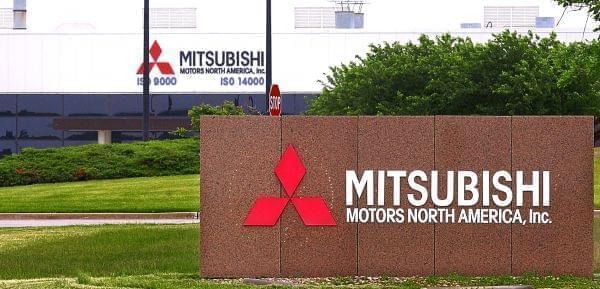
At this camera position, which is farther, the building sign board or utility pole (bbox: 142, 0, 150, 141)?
utility pole (bbox: 142, 0, 150, 141)

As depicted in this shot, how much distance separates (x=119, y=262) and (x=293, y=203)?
16.6ft

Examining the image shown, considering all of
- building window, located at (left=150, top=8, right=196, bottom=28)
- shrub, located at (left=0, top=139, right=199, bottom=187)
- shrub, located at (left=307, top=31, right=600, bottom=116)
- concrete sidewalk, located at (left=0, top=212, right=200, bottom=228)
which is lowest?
concrete sidewalk, located at (left=0, top=212, right=200, bottom=228)

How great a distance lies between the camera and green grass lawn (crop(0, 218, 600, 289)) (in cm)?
1647

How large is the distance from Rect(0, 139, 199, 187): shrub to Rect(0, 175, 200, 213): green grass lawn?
192 cm

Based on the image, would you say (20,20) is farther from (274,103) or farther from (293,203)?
(293,203)

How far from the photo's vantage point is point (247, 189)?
16.9 meters

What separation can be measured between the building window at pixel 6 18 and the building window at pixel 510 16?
2633cm

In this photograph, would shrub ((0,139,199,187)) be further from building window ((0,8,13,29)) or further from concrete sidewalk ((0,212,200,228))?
building window ((0,8,13,29))

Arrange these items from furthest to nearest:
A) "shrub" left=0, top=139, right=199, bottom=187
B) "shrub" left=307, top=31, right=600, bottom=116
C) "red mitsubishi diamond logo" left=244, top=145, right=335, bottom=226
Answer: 1. "shrub" left=0, top=139, right=199, bottom=187
2. "shrub" left=307, top=31, right=600, bottom=116
3. "red mitsubishi diamond logo" left=244, top=145, right=335, bottom=226

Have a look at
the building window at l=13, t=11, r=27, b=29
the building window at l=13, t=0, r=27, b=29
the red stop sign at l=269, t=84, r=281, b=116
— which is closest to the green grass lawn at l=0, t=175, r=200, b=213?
the red stop sign at l=269, t=84, r=281, b=116

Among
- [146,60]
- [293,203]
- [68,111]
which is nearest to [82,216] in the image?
[293,203]

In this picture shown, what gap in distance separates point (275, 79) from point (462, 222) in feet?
175

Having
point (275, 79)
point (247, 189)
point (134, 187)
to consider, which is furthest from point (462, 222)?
point (275, 79)

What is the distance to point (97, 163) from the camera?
49.1 metres
